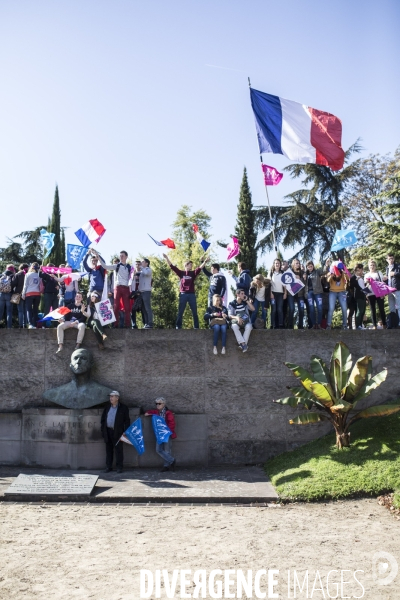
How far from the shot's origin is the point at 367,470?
11320 millimetres

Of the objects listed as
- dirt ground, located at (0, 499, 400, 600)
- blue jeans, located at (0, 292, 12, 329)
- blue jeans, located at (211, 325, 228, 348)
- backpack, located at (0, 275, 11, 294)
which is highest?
backpack, located at (0, 275, 11, 294)

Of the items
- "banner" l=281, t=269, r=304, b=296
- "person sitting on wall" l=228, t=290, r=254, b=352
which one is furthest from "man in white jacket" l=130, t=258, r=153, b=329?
"banner" l=281, t=269, r=304, b=296

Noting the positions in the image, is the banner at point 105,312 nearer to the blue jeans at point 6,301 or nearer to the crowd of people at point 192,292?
the crowd of people at point 192,292

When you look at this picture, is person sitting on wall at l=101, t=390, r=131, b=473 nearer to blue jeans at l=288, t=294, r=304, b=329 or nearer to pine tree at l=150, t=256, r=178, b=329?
blue jeans at l=288, t=294, r=304, b=329

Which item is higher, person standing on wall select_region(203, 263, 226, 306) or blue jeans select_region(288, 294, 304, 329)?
person standing on wall select_region(203, 263, 226, 306)

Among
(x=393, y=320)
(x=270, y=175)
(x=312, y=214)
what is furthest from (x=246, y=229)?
(x=393, y=320)

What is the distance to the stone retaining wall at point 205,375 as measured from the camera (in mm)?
13797

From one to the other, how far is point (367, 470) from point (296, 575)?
13.6 ft

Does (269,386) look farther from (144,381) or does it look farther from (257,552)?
(257,552)

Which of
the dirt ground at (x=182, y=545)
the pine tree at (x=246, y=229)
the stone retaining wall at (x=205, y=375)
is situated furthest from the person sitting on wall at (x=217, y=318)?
the pine tree at (x=246, y=229)

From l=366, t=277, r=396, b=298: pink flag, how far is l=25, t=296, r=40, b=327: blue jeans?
26.6ft

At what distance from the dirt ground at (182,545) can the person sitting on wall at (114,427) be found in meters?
2.18

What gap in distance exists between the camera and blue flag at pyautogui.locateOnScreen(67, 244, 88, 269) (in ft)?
50.0

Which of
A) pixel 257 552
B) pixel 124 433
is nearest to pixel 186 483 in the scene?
pixel 124 433
